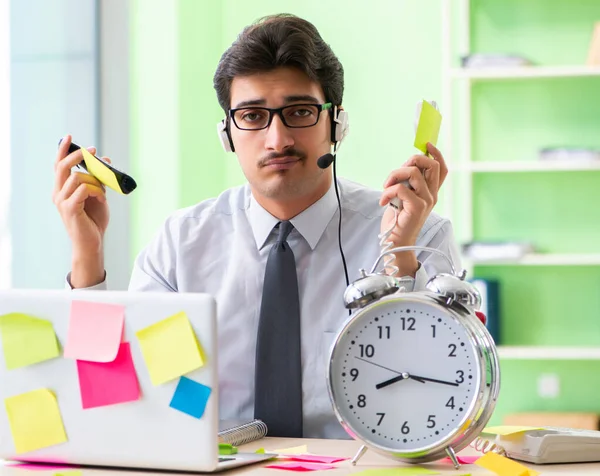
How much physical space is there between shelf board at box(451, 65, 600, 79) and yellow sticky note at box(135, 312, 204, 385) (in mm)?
2767

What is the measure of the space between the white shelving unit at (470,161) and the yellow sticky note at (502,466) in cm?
245

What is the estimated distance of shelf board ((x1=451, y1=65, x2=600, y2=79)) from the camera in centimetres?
365

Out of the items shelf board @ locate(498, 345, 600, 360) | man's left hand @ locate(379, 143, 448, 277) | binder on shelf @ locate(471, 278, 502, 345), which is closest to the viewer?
man's left hand @ locate(379, 143, 448, 277)

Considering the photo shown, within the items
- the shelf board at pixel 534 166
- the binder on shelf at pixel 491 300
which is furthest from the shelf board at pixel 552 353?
the shelf board at pixel 534 166

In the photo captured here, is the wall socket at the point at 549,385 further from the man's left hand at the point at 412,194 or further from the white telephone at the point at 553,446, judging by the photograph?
the white telephone at the point at 553,446

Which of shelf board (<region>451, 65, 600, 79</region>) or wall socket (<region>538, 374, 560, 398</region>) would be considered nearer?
shelf board (<region>451, 65, 600, 79</region>)

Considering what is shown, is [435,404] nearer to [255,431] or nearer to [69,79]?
[255,431]

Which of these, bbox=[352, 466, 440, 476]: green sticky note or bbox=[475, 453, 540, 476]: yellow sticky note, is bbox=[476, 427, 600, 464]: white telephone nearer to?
bbox=[475, 453, 540, 476]: yellow sticky note

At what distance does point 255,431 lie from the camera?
1534 mm

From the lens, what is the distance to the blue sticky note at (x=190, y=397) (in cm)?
118

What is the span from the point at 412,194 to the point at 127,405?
2.14 ft

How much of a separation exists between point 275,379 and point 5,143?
5.21 ft

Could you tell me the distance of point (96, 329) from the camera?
1.23 meters

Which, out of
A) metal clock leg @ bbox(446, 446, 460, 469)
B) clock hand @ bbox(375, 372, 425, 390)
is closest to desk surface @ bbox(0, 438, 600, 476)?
metal clock leg @ bbox(446, 446, 460, 469)
